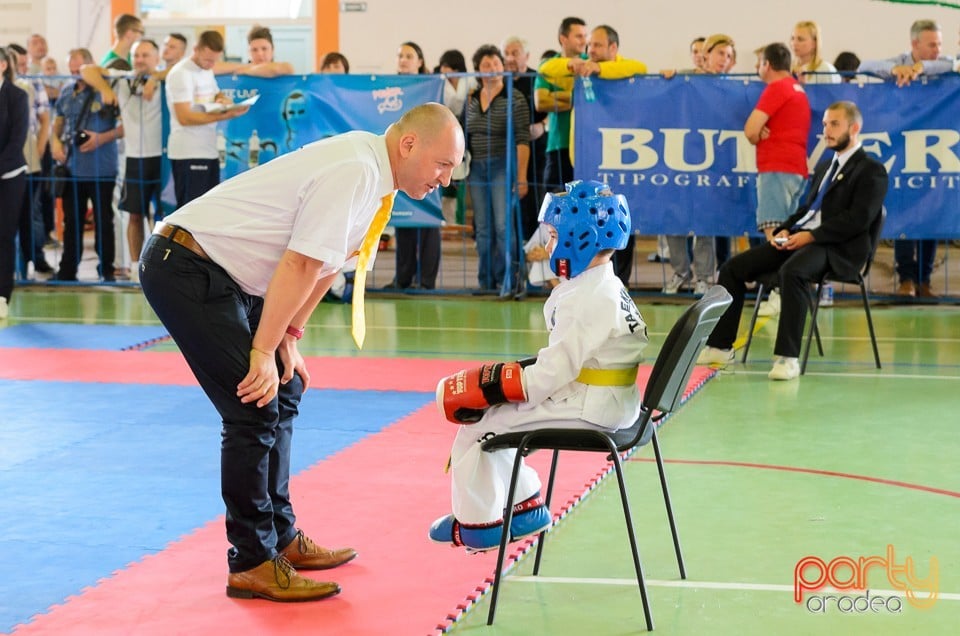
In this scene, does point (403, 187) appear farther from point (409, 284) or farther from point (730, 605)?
point (409, 284)

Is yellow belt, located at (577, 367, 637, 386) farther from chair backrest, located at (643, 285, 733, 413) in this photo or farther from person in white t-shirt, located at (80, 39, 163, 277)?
person in white t-shirt, located at (80, 39, 163, 277)

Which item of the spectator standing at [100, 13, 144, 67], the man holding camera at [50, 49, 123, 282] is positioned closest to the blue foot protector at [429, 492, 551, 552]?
the man holding camera at [50, 49, 123, 282]

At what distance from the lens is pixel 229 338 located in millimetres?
3824

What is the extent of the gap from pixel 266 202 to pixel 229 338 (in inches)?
16.8

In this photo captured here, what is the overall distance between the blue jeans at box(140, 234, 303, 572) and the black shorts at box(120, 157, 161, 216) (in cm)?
835

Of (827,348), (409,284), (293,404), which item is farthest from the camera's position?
(409,284)

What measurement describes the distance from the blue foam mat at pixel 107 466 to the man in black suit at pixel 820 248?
7.34 feet

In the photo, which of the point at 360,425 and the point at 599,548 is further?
the point at 360,425

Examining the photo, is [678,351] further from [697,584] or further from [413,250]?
[413,250]

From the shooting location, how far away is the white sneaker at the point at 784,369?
779 centimetres

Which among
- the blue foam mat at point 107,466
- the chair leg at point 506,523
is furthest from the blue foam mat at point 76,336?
the chair leg at point 506,523

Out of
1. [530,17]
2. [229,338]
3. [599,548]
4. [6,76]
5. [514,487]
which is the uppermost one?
[530,17]

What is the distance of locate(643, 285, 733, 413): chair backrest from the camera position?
3.79 metres

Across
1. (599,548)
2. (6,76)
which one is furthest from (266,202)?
(6,76)
